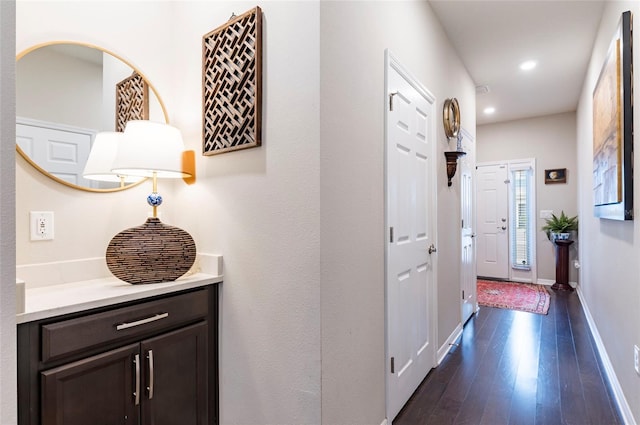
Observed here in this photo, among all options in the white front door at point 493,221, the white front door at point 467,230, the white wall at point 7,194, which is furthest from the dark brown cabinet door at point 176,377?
the white front door at point 493,221

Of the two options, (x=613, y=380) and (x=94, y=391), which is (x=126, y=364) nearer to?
(x=94, y=391)

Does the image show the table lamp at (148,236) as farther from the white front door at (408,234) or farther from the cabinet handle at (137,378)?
the white front door at (408,234)

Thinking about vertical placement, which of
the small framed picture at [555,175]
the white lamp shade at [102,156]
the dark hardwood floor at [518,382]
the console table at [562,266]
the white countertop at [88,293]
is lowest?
the dark hardwood floor at [518,382]

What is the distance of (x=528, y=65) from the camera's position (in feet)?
11.9

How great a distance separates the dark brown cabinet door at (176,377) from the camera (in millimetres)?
1417

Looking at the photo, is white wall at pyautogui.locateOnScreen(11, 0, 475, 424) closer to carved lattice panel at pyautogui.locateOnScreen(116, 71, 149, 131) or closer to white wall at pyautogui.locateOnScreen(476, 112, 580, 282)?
carved lattice panel at pyautogui.locateOnScreen(116, 71, 149, 131)

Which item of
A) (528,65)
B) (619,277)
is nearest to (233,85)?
(619,277)

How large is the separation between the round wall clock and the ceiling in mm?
632

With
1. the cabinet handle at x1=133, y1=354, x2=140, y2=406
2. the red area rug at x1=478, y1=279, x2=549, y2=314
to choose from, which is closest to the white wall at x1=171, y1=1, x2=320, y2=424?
the cabinet handle at x1=133, y1=354, x2=140, y2=406

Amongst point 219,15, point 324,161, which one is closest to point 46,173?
point 219,15

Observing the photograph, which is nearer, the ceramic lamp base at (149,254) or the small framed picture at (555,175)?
the ceramic lamp base at (149,254)

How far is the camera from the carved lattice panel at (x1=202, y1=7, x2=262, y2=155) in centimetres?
153

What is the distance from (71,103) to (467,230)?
140 inches

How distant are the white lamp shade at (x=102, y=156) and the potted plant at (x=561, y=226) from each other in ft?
18.8
